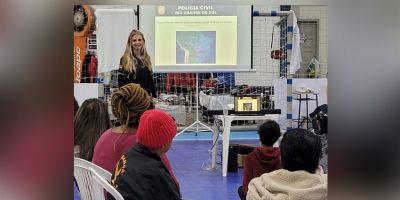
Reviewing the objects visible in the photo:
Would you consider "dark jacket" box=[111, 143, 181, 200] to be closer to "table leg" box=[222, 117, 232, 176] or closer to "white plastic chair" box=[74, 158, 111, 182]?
"white plastic chair" box=[74, 158, 111, 182]

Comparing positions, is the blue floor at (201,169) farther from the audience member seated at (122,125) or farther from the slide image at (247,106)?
the audience member seated at (122,125)

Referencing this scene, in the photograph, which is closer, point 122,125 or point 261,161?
point 122,125

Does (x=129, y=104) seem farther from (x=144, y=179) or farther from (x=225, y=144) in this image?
(x=225, y=144)

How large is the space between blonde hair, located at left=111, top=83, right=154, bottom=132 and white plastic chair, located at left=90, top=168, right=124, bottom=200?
0.17m

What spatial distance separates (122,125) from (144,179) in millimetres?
336

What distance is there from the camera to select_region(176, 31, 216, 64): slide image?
3.65ft

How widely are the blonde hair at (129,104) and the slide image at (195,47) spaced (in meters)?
0.16

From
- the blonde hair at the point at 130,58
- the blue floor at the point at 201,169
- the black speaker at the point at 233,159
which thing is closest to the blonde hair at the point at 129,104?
the blonde hair at the point at 130,58

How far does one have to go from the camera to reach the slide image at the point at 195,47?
1.11 m

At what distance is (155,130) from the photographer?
0.83 metres

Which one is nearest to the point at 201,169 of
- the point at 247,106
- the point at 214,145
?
the point at 214,145

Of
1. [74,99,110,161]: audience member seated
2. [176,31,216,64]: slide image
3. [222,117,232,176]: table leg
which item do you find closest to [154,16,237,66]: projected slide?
[176,31,216,64]: slide image

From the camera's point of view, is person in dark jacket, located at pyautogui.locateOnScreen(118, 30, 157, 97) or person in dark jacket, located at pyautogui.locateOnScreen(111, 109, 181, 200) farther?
person in dark jacket, located at pyautogui.locateOnScreen(118, 30, 157, 97)
